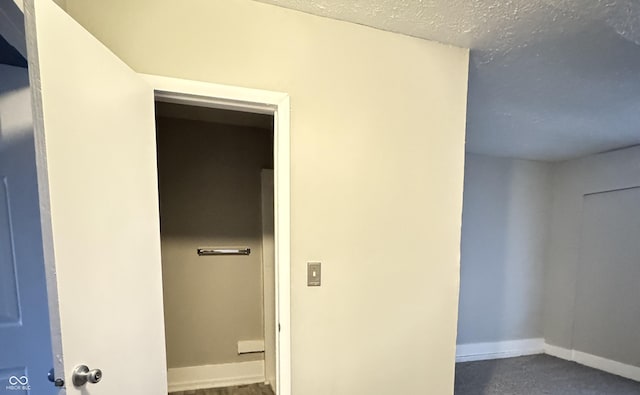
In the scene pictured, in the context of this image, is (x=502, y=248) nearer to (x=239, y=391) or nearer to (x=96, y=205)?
(x=239, y=391)

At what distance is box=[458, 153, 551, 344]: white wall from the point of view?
346cm

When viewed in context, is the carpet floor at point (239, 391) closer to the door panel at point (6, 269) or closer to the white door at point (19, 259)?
the white door at point (19, 259)

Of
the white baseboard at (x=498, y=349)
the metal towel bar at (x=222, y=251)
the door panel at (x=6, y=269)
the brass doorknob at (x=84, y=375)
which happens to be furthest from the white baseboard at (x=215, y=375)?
the white baseboard at (x=498, y=349)

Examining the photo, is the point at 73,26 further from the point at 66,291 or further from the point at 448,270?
the point at 448,270

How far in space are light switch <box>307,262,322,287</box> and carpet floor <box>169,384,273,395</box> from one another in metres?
1.78

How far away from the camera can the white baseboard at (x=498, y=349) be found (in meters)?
3.41

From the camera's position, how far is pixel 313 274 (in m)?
1.40

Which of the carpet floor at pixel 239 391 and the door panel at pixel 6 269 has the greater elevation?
the door panel at pixel 6 269

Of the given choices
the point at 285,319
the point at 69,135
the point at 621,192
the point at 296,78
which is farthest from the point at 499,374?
the point at 69,135

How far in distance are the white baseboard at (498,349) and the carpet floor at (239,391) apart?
222 cm

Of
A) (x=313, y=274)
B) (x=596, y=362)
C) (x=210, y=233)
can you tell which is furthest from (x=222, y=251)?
(x=596, y=362)

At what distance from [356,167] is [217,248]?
5.94 feet

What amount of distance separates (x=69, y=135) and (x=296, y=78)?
0.89m

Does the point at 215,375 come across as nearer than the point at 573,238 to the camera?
Yes
